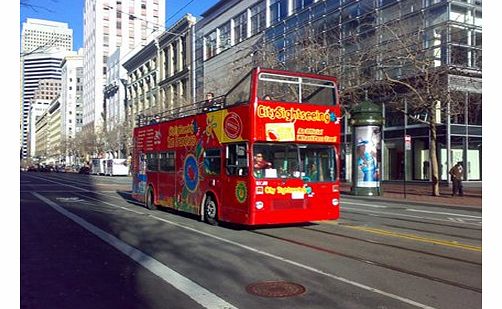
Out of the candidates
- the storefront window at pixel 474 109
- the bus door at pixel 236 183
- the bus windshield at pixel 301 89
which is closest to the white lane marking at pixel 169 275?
the bus door at pixel 236 183

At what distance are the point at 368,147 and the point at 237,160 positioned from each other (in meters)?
15.2

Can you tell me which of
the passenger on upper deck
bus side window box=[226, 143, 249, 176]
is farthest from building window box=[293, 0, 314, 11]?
bus side window box=[226, 143, 249, 176]

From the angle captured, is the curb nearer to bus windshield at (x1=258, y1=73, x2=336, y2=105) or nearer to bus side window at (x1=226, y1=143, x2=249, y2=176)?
bus windshield at (x1=258, y1=73, x2=336, y2=105)

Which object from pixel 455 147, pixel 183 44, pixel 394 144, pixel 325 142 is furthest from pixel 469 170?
pixel 183 44

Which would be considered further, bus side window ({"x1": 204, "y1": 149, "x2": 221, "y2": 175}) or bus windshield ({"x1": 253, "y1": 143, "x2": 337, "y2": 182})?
bus side window ({"x1": 204, "y1": 149, "x2": 221, "y2": 175})

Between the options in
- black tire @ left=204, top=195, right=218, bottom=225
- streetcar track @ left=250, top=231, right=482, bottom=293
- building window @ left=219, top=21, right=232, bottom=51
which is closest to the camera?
streetcar track @ left=250, top=231, right=482, bottom=293

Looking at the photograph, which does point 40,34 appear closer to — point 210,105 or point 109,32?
point 210,105

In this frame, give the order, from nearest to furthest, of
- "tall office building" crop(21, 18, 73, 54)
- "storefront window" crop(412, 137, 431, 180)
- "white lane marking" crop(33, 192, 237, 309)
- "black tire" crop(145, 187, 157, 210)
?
"white lane marking" crop(33, 192, 237, 309) < "tall office building" crop(21, 18, 73, 54) < "black tire" crop(145, 187, 157, 210) < "storefront window" crop(412, 137, 431, 180)

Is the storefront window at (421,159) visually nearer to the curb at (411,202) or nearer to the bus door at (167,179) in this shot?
the curb at (411,202)

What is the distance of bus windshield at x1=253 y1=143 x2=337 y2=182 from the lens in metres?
11.7

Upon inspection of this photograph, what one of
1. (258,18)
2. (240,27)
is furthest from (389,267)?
(240,27)

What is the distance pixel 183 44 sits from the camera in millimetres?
70438

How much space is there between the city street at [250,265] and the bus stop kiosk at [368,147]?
11.5 m

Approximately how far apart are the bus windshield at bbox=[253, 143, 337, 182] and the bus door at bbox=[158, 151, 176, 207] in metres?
5.26
